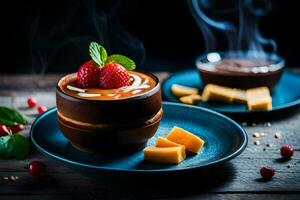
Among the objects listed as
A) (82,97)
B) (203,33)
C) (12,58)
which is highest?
(82,97)

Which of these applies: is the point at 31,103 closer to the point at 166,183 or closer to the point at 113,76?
the point at 113,76

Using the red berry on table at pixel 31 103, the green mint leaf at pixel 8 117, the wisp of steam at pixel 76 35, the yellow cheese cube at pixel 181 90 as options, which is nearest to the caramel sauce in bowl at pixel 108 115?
the green mint leaf at pixel 8 117

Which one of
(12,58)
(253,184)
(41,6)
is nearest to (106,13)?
(41,6)

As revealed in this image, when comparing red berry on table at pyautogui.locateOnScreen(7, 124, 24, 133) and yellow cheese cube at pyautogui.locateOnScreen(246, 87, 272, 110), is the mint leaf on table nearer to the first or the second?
red berry on table at pyautogui.locateOnScreen(7, 124, 24, 133)

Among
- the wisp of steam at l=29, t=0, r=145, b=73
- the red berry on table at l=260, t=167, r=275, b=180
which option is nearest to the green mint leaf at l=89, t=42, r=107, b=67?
the red berry on table at l=260, t=167, r=275, b=180

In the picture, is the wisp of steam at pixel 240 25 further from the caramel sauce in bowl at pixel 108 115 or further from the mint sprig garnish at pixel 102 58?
the caramel sauce in bowl at pixel 108 115

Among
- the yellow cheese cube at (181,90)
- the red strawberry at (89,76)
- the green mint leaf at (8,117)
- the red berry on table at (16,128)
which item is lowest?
the red berry on table at (16,128)

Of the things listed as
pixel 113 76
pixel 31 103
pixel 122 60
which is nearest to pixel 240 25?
pixel 31 103

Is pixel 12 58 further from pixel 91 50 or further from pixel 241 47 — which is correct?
pixel 91 50
